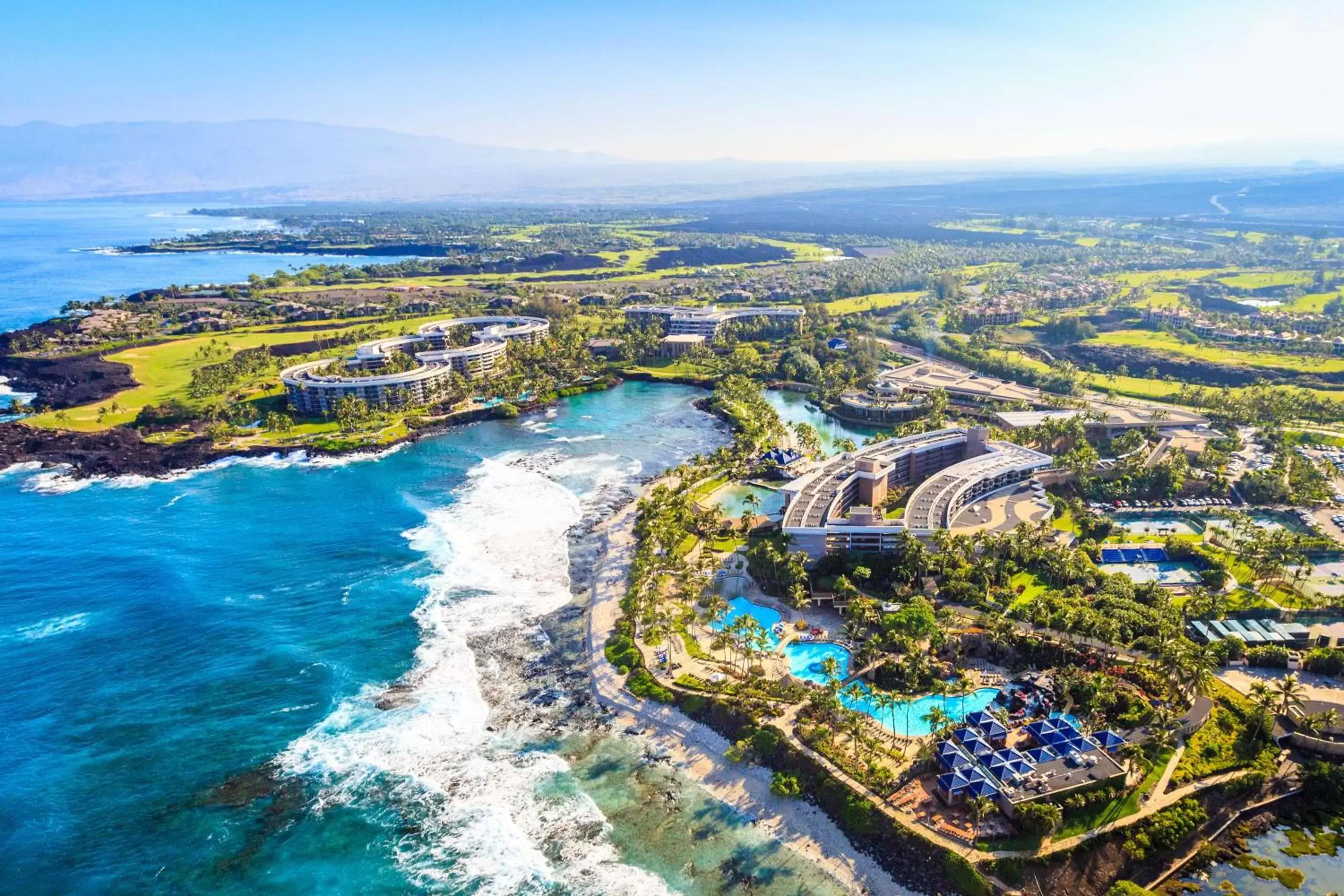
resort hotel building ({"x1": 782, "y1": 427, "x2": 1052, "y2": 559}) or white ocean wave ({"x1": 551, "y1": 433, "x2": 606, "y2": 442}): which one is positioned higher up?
resort hotel building ({"x1": 782, "y1": 427, "x2": 1052, "y2": 559})

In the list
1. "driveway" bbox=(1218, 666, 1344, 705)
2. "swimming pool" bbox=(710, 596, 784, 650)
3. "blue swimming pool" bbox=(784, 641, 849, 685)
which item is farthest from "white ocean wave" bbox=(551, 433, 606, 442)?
"driveway" bbox=(1218, 666, 1344, 705)

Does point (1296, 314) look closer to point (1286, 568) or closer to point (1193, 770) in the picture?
point (1286, 568)

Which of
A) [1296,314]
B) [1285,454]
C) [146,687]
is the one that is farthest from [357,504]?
[1296,314]

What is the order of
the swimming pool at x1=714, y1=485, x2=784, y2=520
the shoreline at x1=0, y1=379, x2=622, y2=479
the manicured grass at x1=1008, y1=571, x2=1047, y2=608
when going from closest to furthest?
the manicured grass at x1=1008, y1=571, x2=1047, y2=608
the swimming pool at x1=714, y1=485, x2=784, y2=520
the shoreline at x1=0, y1=379, x2=622, y2=479

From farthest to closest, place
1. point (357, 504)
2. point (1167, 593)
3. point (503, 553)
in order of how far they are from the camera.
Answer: point (357, 504) < point (503, 553) < point (1167, 593)

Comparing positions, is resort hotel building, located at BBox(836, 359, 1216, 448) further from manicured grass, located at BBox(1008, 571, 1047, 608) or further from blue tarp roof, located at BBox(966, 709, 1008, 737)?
blue tarp roof, located at BBox(966, 709, 1008, 737)

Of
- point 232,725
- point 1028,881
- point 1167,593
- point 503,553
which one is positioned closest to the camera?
point 1028,881

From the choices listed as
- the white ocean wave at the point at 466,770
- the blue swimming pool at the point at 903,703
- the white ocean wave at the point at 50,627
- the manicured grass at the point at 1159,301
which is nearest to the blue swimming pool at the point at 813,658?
the blue swimming pool at the point at 903,703
